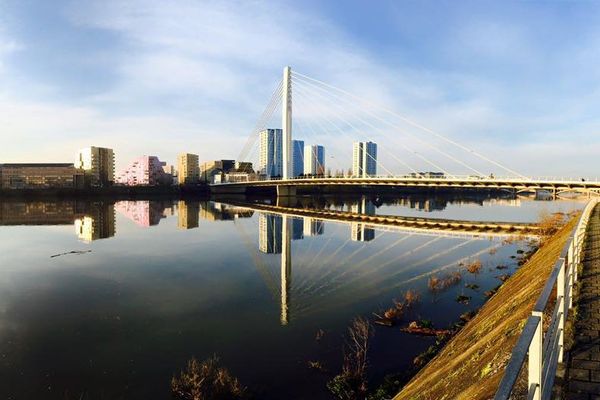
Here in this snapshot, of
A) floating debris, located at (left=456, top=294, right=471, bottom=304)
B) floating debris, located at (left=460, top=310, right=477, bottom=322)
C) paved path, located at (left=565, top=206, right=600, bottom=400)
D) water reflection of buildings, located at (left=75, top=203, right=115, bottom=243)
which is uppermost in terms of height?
paved path, located at (left=565, top=206, right=600, bottom=400)

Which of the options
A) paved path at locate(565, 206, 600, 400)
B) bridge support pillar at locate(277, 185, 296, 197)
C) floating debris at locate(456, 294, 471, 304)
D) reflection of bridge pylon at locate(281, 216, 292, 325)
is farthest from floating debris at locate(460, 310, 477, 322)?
bridge support pillar at locate(277, 185, 296, 197)

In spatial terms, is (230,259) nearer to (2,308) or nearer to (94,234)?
(2,308)

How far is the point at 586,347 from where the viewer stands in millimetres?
5168

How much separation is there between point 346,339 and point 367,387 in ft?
9.32

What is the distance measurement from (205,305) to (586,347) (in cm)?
1265

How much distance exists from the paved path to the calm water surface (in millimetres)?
4587

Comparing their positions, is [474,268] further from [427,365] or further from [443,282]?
[427,365]

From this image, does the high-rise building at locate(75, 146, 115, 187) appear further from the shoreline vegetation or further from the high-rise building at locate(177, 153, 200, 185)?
the shoreline vegetation

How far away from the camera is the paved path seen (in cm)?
418

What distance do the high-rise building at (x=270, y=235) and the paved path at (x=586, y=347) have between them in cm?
2204

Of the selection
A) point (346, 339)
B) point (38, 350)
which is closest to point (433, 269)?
point (346, 339)

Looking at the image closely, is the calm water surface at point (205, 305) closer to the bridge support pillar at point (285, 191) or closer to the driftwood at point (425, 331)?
the driftwood at point (425, 331)

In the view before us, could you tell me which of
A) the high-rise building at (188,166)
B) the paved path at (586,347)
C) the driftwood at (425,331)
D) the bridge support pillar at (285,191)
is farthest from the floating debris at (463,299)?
the high-rise building at (188,166)

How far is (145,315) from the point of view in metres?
13.8
